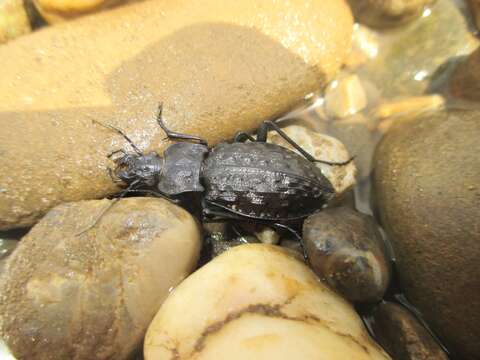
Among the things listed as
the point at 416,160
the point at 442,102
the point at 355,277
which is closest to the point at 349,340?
the point at 355,277

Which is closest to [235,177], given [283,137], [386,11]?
[283,137]

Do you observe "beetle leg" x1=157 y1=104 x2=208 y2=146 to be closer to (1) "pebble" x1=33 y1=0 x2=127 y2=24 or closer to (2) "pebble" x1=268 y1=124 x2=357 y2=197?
(2) "pebble" x1=268 y1=124 x2=357 y2=197

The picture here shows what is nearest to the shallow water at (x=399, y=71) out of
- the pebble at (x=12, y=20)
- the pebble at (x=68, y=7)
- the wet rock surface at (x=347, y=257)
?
the wet rock surface at (x=347, y=257)

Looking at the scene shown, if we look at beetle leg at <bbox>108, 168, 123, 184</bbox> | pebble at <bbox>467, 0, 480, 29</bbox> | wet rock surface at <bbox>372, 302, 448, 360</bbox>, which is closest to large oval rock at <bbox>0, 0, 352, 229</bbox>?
beetle leg at <bbox>108, 168, 123, 184</bbox>

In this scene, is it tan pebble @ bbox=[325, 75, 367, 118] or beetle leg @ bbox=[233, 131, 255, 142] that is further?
tan pebble @ bbox=[325, 75, 367, 118]

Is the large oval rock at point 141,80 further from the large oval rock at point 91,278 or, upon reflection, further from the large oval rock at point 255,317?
the large oval rock at point 255,317

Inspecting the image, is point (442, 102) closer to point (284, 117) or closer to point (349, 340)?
point (284, 117)
